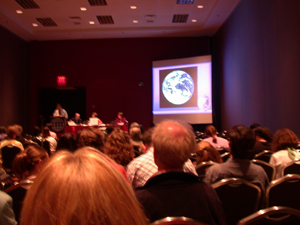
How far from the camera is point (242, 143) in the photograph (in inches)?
94.2

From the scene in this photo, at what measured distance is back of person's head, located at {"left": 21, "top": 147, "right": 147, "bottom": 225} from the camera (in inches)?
21.6

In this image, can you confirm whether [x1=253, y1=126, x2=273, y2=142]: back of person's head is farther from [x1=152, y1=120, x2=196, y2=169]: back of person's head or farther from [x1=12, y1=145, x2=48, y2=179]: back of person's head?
[x1=12, y1=145, x2=48, y2=179]: back of person's head

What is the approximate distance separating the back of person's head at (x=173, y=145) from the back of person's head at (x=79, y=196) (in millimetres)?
1018

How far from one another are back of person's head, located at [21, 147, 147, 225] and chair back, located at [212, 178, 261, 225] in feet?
4.76

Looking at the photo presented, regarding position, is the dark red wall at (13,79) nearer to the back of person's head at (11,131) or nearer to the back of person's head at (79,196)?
the back of person's head at (11,131)

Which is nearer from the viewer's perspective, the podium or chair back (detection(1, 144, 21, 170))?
chair back (detection(1, 144, 21, 170))

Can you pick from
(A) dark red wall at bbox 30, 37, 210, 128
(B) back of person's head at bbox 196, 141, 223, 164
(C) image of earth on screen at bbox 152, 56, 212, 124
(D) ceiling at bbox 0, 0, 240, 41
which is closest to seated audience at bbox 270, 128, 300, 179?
(B) back of person's head at bbox 196, 141, 223, 164

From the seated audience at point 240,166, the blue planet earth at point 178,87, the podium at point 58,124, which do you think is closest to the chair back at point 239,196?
the seated audience at point 240,166

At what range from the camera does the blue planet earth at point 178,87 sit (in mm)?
11797

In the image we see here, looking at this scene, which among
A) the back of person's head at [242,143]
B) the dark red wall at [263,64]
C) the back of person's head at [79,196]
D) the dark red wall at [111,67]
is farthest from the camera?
the dark red wall at [111,67]

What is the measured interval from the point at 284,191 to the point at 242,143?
0.51m

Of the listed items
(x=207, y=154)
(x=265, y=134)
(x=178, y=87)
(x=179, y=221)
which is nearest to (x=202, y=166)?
(x=207, y=154)

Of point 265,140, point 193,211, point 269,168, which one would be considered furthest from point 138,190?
point 265,140

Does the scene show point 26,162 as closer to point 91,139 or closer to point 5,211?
point 91,139
